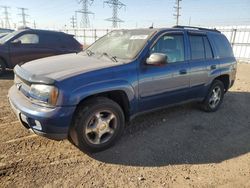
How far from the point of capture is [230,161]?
356 cm

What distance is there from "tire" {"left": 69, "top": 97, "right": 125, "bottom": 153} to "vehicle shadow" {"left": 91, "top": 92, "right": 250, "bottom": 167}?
0.60 ft

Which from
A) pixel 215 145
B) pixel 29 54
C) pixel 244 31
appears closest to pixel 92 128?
pixel 215 145

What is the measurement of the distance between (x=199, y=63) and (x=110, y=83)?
2264mm

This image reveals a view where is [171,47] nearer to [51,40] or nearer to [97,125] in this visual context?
[97,125]

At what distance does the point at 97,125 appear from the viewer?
11.1 ft

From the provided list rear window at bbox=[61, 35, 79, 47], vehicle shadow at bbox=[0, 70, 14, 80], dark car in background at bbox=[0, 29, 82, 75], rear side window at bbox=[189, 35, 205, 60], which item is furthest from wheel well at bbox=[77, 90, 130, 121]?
rear window at bbox=[61, 35, 79, 47]

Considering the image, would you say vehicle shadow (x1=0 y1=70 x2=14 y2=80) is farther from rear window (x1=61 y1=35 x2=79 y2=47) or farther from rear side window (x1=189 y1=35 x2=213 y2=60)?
rear side window (x1=189 y1=35 x2=213 y2=60)

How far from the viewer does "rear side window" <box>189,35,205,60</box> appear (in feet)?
15.3

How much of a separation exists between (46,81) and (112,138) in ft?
4.36

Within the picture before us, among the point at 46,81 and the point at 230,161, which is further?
the point at 230,161

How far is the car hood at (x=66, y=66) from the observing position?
3.10 metres

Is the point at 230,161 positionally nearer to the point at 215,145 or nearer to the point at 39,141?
the point at 215,145

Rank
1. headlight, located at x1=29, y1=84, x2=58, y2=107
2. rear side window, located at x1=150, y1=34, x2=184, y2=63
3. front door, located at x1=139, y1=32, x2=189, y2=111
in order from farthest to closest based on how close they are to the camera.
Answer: rear side window, located at x1=150, y1=34, x2=184, y2=63
front door, located at x1=139, y1=32, x2=189, y2=111
headlight, located at x1=29, y1=84, x2=58, y2=107

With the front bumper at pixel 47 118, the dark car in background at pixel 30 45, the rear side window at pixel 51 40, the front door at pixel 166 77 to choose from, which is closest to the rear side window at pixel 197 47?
the front door at pixel 166 77
